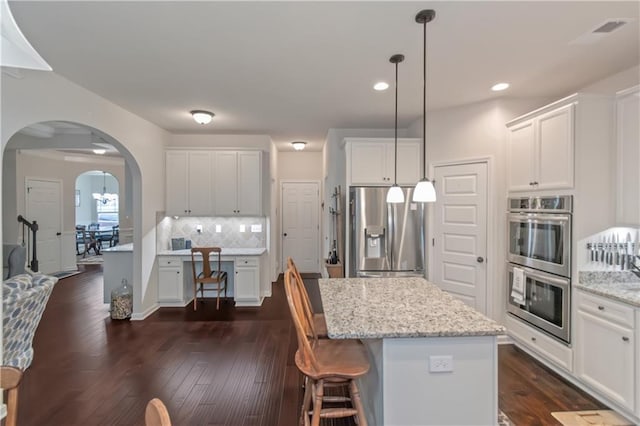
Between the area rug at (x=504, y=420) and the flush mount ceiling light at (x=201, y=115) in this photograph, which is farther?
the flush mount ceiling light at (x=201, y=115)

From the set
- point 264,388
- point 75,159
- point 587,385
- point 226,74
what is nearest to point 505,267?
point 587,385

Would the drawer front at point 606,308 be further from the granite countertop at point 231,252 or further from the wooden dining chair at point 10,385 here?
the granite countertop at point 231,252

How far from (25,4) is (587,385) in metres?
4.83

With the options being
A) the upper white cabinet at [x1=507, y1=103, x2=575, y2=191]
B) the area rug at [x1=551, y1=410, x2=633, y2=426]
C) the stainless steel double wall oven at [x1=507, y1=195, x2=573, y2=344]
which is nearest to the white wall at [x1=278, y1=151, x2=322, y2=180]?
the upper white cabinet at [x1=507, y1=103, x2=575, y2=191]

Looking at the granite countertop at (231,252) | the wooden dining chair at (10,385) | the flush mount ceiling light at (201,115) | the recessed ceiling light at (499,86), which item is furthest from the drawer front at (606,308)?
the flush mount ceiling light at (201,115)

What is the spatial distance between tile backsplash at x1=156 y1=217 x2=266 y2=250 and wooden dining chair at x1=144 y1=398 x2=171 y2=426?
15.1 feet

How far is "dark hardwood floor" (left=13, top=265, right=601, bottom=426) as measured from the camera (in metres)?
2.38

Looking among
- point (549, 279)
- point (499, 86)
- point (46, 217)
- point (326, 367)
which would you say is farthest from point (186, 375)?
point (46, 217)

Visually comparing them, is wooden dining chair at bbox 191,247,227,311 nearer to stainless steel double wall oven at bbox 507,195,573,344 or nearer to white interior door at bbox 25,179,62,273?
stainless steel double wall oven at bbox 507,195,573,344

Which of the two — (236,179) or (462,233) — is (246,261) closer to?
(236,179)

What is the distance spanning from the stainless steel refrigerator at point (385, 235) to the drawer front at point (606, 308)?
1.62m

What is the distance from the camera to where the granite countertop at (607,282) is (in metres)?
2.47

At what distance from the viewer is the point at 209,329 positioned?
4004mm

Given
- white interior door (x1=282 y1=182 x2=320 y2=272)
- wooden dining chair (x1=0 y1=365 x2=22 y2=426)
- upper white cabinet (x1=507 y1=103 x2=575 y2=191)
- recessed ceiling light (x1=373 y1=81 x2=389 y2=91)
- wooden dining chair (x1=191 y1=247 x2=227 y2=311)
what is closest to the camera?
wooden dining chair (x1=0 y1=365 x2=22 y2=426)
